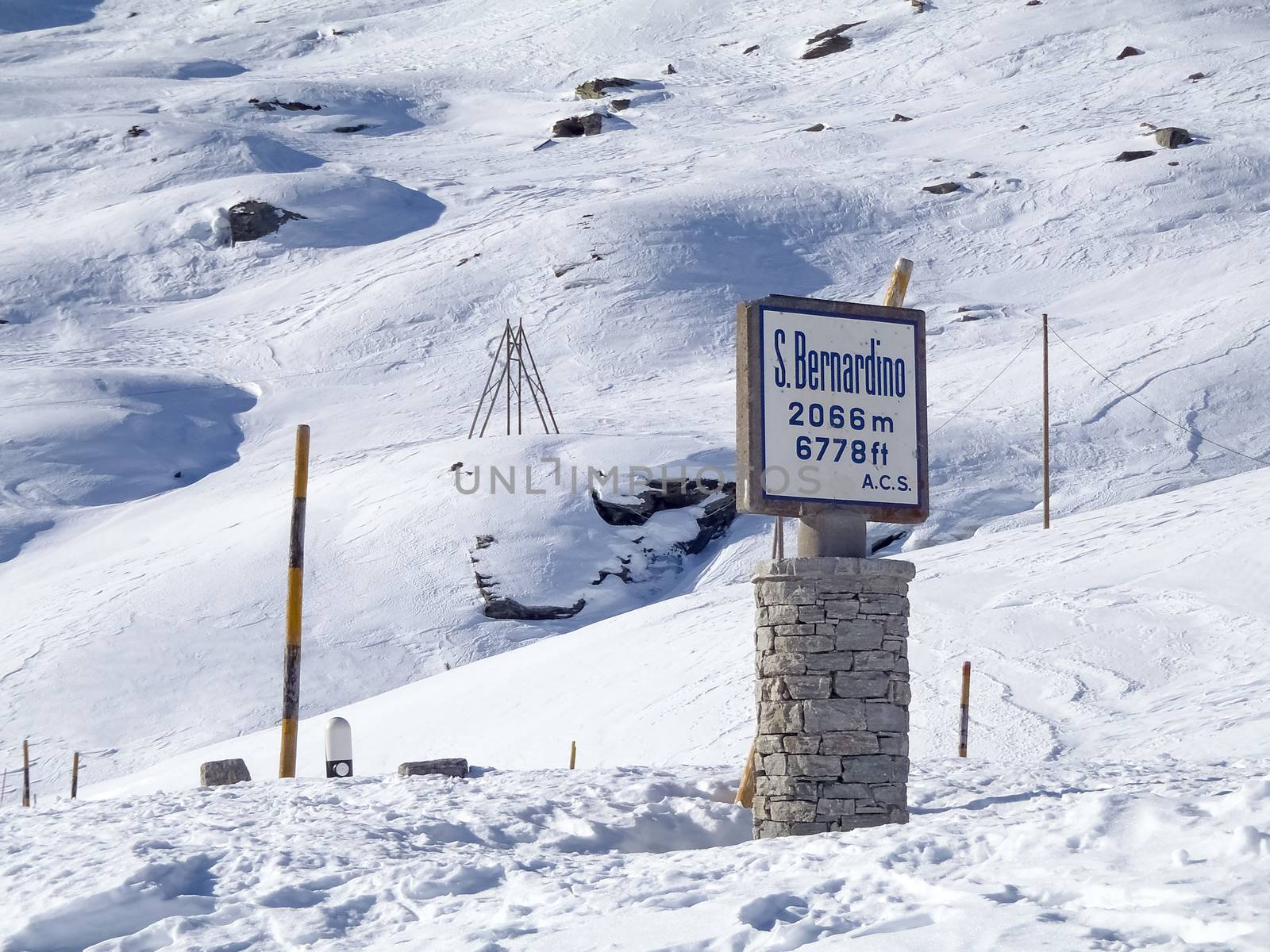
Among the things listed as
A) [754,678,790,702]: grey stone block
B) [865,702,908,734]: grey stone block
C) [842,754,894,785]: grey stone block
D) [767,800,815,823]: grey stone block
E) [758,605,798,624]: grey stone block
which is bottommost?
[767,800,815,823]: grey stone block

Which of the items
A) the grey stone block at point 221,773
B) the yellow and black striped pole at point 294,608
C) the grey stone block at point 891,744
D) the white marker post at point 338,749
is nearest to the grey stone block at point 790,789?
the grey stone block at point 891,744

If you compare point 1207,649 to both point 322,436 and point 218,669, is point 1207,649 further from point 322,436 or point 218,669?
point 322,436

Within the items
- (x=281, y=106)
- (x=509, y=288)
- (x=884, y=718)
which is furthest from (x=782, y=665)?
(x=281, y=106)

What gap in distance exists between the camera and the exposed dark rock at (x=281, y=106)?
73312 millimetres

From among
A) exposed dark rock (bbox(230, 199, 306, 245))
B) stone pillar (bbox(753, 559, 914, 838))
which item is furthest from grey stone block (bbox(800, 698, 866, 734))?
exposed dark rock (bbox(230, 199, 306, 245))

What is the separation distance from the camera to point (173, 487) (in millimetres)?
37125

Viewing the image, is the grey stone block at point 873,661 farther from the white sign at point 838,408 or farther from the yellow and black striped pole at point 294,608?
the yellow and black striped pole at point 294,608

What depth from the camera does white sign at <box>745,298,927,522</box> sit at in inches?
379

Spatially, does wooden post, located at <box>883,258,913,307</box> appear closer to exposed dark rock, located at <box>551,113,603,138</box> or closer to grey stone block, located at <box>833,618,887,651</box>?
grey stone block, located at <box>833,618,887,651</box>

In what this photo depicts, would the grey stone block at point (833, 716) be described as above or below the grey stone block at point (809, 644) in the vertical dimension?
below

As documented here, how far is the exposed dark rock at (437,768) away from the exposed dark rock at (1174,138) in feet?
147

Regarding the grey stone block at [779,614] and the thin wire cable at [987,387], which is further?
the thin wire cable at [987,387]

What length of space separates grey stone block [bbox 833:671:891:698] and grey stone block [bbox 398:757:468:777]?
13.5 feet

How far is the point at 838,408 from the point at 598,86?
6476 cm
